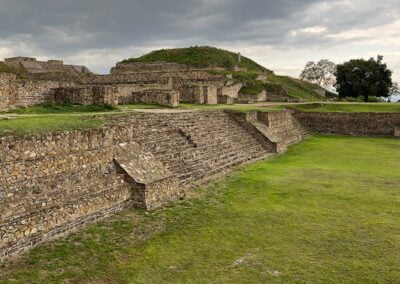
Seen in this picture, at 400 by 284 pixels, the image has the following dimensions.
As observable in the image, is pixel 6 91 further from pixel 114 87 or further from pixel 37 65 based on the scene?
pixel 37 65

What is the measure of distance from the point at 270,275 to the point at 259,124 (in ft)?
47.0

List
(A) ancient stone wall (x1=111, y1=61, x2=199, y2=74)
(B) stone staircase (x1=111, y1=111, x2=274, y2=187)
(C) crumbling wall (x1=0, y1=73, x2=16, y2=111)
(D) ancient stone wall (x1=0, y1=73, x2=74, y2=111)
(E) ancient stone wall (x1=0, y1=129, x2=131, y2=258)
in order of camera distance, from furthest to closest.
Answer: (A) ancient stone wall (x1=111, y1=61, x2=199, y2=74)
(D) ancient stone wall (x1=0, y1=73, x2=74, y2=111)
(C) crumbling wall (x1=0, y1=73, x2=16, y2=111)
(B) stone staircase (x1=111, y1=111, x2=274, y2=187)
(E) ancient stone wall (x1=0, y1=129, x2=131, y2=258)

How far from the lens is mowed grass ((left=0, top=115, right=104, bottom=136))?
29.2 ft

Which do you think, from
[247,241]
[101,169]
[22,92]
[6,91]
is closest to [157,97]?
[22,92]

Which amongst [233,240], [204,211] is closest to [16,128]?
[204,211]

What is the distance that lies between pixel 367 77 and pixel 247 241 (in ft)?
112

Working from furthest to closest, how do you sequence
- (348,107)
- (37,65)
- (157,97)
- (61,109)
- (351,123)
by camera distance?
(37,65) < (348,107) < (351,123) < (157,97) < (61,109)

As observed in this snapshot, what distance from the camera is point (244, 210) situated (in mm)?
10070

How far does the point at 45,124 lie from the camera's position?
9969 mm

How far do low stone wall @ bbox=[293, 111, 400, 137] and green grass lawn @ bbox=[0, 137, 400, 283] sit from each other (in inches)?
561

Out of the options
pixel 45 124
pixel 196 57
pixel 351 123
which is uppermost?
pixel 196 57

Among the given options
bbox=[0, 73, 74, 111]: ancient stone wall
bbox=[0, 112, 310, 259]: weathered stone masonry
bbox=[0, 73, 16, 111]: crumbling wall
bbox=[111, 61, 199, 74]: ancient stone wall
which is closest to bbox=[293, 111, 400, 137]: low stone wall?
bbox=[0, 112, 310, 259]: weathered stone masonry

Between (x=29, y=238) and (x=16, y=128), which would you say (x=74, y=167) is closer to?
(x=16, y=128)

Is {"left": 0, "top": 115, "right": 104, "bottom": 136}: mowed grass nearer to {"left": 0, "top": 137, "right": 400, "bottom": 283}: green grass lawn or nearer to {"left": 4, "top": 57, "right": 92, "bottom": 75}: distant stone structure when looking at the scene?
{"left": 0, "top": 137, "right": 400, "bottom": 283}: green grass lawn
